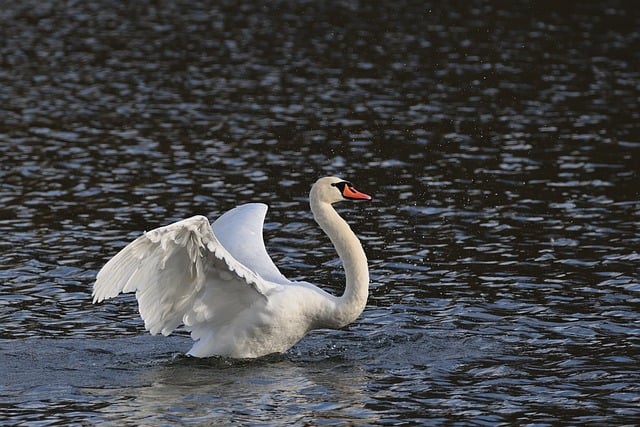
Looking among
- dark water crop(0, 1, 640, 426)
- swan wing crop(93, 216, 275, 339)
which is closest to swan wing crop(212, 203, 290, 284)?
swan wing crop(93, 216, 275, 339)

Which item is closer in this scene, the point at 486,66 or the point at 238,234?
the point at 238,234

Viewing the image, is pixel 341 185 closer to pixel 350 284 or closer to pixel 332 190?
pixel 332 190

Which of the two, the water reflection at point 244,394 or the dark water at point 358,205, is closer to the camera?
the water reflection at point 244,394

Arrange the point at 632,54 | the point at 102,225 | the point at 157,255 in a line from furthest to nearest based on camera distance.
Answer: the point at 632,54, the point at 102,225, the point at 157,255

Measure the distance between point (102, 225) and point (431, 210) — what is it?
4885mm

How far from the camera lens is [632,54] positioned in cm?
3297

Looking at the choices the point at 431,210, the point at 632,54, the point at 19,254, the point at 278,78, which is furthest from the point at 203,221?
the point at 632,54

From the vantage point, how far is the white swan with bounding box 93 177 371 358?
39.8 ft

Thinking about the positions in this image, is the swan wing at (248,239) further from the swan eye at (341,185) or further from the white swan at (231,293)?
the swan eye at (341,185)

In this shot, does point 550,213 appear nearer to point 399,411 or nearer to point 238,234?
point 238,234

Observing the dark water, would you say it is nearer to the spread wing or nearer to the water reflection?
the water reflection

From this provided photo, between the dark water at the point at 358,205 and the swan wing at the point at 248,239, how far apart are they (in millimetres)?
906

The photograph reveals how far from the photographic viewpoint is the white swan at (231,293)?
477 inches

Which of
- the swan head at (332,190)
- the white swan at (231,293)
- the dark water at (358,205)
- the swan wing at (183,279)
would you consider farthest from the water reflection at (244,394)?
the swan head at (332,190)
